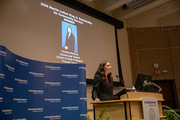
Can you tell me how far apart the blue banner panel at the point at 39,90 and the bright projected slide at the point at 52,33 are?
2.06 m

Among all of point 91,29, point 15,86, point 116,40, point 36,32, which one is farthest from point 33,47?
point 116,40

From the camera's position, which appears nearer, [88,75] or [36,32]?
[36,32]

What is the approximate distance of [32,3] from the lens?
13.9ft

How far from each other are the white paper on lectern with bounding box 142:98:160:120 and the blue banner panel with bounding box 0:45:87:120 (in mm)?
936

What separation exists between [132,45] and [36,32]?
4183 mm

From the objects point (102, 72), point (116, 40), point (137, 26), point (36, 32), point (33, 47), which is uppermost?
point (137, 26)

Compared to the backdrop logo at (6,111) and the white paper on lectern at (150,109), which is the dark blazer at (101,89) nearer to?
the white paper on lectern at (150,109)

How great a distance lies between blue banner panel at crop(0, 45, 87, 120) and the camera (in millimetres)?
1578

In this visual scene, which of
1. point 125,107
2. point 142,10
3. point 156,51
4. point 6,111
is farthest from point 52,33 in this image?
point 156,51

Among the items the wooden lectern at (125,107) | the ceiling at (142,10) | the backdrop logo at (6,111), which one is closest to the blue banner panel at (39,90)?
the backdrop logo at (6,111)

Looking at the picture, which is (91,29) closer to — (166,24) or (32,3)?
(32,3)

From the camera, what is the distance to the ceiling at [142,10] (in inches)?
239

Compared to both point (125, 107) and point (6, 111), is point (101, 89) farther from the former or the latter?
point (6, 111)

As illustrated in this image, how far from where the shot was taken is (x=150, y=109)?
2.58 meters
